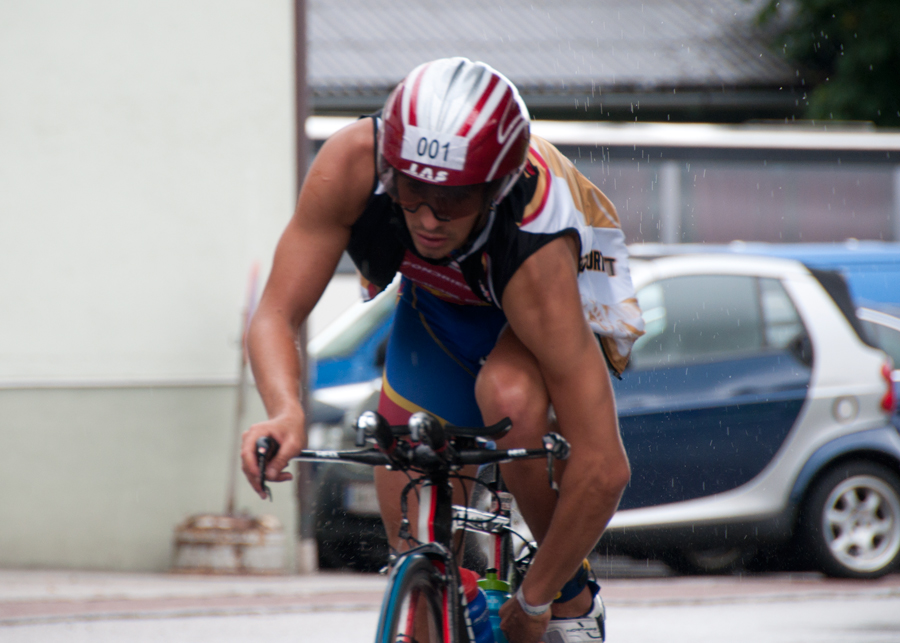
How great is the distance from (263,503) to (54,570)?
1.30 m

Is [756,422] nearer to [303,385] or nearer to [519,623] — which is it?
[303,385]

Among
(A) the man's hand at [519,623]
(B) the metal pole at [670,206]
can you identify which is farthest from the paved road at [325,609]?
(B) the metal pole at [670,206]

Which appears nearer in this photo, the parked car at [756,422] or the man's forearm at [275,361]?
the man's forearm at [275,361]

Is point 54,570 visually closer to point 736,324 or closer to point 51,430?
point 51,430

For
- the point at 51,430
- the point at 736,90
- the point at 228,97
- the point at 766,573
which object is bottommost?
the point at 766,573

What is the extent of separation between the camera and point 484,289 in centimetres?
280

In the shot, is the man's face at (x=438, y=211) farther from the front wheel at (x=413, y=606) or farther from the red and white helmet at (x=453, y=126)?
the front wheel at (x=413, y=606)

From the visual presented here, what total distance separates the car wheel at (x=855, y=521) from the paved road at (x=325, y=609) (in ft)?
0.43

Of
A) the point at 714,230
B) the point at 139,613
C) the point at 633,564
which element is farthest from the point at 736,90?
the point at 139,613

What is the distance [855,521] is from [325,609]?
350cm

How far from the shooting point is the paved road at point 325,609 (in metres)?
5.41

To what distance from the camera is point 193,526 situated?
7328mm

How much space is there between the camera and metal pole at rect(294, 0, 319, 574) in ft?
24.8

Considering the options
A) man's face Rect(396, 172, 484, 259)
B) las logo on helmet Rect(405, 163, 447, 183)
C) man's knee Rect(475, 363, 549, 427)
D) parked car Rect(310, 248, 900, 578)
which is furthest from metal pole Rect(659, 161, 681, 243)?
las logo on helmet Rect(405, 163, 447, 183)
